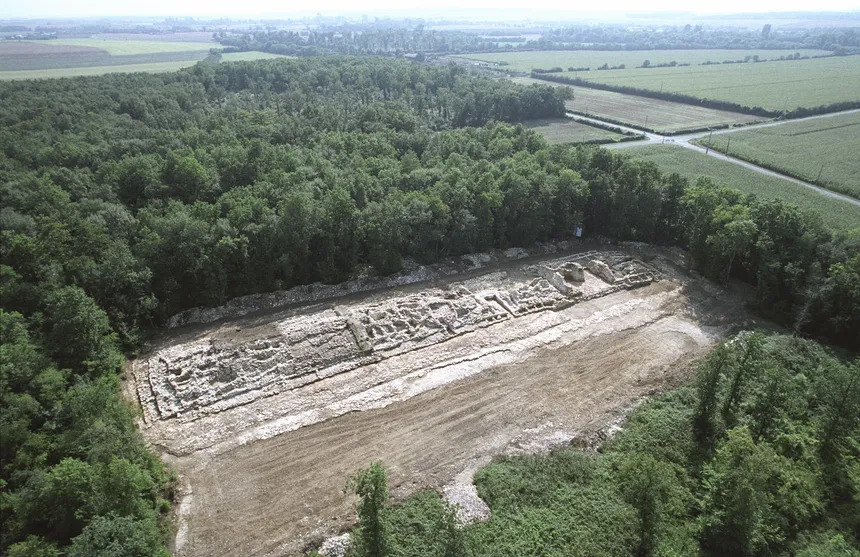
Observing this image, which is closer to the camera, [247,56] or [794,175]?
[794,175]

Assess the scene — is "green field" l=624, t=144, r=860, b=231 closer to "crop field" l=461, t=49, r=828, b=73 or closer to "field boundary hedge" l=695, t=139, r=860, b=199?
"field boundary hedge" l=695, t=139, r=860, b=199

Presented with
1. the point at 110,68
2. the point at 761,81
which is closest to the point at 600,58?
the point at 761,81

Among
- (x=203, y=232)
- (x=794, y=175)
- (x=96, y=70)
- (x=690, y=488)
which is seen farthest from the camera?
(x=96, y=70)

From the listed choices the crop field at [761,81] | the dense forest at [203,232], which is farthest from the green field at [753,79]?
the dense forest at [203,232]

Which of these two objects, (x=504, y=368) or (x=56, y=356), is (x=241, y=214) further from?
(x=504, y=368)

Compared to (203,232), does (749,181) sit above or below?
below

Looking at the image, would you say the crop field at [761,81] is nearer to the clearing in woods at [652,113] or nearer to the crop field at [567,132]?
the clearing in woods at [652,113]

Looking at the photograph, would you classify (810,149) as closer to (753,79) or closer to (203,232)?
(753,79)
